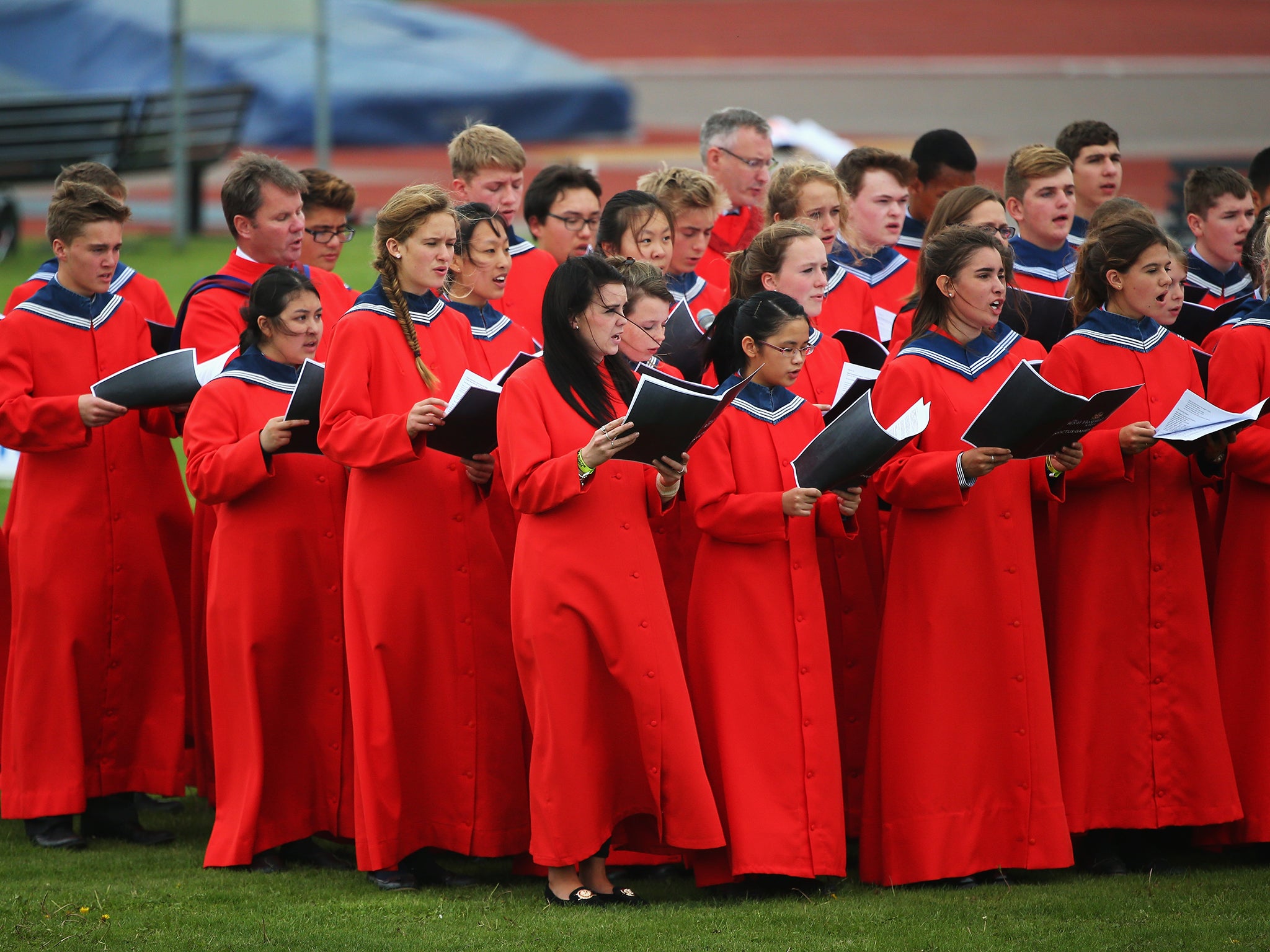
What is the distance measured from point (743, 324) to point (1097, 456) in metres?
1.20

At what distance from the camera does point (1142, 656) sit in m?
5.54

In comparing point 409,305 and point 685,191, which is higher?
point 685,191

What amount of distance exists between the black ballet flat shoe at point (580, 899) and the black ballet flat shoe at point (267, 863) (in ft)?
3.59

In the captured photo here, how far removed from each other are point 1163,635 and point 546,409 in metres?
2.16

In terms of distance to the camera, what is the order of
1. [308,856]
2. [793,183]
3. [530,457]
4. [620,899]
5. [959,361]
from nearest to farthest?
[530,457], [620,899], [959,361], [308,856], [793,183]

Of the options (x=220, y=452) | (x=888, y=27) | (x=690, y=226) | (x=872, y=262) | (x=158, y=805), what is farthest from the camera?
(x=888, y=27)

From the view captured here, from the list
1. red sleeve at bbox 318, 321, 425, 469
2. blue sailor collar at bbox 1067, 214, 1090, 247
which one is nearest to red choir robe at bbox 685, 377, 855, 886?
red sleeve at bbox 318, 321, 425, 469

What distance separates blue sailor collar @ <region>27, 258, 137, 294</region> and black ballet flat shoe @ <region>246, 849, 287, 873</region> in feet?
7.18

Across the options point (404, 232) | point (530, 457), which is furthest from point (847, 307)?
point (530, 457)

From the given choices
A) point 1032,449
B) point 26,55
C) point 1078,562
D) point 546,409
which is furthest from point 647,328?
point 26,55

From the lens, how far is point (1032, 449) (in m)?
5.09

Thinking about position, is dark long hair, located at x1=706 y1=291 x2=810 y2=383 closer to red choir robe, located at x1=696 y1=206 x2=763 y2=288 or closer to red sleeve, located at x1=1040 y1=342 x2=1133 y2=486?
red sleeve, located at x1=1040 y1=342 x2=1133 y2=486

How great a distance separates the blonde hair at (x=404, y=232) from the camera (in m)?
5.46

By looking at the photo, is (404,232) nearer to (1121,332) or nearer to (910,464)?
(910,464)
